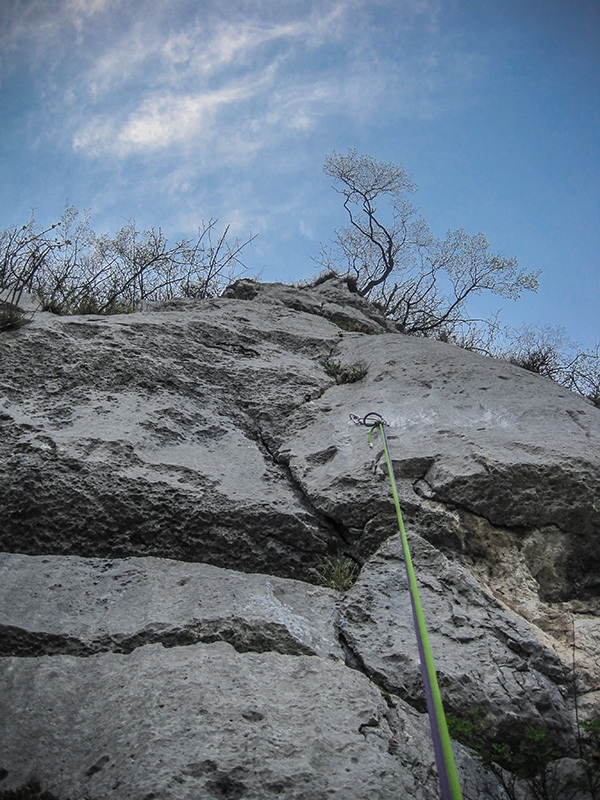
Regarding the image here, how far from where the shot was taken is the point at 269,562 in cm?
314

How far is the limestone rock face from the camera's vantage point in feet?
6.60

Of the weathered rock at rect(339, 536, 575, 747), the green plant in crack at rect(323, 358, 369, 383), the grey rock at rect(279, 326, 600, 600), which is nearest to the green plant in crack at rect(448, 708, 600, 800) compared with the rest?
the weathered rock at rect(339, 536, 575, 747)

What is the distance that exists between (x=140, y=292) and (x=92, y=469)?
5914 millimetres

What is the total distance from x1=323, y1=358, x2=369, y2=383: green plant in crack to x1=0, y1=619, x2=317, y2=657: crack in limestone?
8.41ft

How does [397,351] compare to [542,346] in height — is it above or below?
below

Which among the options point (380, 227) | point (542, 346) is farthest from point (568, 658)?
point (380, 227)

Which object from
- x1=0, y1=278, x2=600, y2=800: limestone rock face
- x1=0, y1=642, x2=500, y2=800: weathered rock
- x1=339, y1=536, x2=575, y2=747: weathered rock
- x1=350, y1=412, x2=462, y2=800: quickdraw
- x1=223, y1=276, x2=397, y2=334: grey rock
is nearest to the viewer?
x1=350, y1=412, x2=462, y2=800: quickdraw

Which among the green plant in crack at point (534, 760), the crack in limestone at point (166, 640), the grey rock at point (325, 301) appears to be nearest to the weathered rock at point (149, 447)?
the crack in limestone at point (166, 640)

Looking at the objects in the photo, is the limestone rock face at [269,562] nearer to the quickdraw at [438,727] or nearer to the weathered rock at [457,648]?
the weathered rock at [457,648]

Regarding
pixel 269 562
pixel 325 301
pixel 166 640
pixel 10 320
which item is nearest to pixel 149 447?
pixel 269 562

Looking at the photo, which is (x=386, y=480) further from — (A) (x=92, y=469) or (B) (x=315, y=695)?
(A) (x=92, y=469)

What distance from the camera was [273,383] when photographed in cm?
455

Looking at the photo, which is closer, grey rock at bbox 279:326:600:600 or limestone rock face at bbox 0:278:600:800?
limestone rock face at bbox 0:278:600:800

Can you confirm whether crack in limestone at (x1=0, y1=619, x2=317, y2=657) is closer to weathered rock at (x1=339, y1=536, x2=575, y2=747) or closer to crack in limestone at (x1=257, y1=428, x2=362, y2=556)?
weathered rock at (x1=339, y1=536, x2=575, y2=747)
